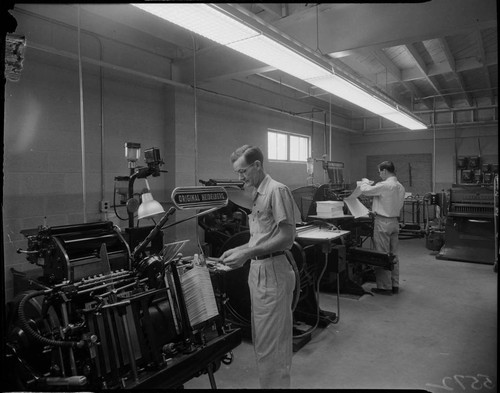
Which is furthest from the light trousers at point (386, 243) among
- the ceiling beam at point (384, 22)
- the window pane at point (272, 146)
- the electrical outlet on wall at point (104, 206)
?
the electrical outlet on wall at point (104, 206)

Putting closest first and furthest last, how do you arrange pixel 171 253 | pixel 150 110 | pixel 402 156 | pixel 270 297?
pixel 171 253 → pixel 270 297 → pixel 150 110 → pixel 402 156

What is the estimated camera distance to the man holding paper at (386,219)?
4.42 m

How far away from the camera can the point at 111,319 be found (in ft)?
4.84

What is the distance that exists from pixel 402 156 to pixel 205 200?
8.74 metres

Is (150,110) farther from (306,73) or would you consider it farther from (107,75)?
(306,73)

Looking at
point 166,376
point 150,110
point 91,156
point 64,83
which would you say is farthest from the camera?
point 150,110

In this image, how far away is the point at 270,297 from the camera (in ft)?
7.00

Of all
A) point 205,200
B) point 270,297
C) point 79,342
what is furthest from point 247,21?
point 79,342

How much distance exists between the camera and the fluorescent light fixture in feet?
6.43

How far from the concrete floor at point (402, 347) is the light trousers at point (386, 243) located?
8.0 inches

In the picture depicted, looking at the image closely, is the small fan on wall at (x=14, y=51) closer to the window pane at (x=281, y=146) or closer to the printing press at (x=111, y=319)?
the printing press at (x=111, y=319)

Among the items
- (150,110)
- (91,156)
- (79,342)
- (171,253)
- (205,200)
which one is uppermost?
(150,110)

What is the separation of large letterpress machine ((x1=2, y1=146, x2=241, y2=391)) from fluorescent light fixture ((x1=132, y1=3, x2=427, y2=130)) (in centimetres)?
99

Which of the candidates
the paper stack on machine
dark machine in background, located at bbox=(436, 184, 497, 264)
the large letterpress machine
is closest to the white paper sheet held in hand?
the paper stack on machine
